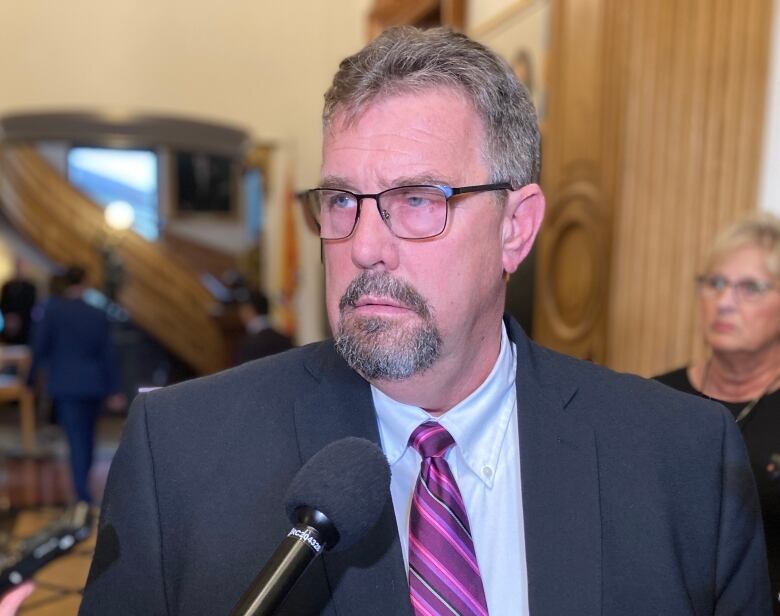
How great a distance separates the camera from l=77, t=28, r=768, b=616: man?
1121 mm

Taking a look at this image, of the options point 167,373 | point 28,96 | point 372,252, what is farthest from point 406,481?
point 167,373

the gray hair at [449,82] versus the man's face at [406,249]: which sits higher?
the gray hair at [449,82]

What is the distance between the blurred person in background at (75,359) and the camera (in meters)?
5.52

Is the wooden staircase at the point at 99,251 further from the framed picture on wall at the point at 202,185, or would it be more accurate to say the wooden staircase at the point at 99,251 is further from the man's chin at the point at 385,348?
the man's chin at the point at 385,348

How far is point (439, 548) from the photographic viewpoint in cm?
115

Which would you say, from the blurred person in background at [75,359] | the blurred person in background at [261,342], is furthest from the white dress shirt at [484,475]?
the blurred person in background at [75,359]

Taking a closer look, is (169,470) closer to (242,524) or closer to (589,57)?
(242,524)

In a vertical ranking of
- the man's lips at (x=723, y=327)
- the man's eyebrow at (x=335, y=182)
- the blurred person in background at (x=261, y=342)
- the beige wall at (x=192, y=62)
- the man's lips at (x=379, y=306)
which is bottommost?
the blurred person in background at (x=261, y=342)

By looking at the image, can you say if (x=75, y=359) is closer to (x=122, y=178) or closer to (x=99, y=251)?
(x=99, y=251)

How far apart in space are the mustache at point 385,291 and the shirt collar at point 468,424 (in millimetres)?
179

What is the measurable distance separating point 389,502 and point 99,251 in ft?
37.5

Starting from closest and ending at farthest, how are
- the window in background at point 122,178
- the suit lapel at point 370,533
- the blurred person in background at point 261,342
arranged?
the suit lapel at point 370,533 → the blurred person in background at point 261,342 → the window in background at point 122,178

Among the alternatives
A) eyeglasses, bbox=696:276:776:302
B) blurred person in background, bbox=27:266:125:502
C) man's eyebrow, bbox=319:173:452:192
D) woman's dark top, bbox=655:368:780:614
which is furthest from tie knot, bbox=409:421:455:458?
blurred person in background, bbox=27:266:125:502

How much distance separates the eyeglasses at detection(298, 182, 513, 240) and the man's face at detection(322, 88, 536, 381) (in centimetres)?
1
